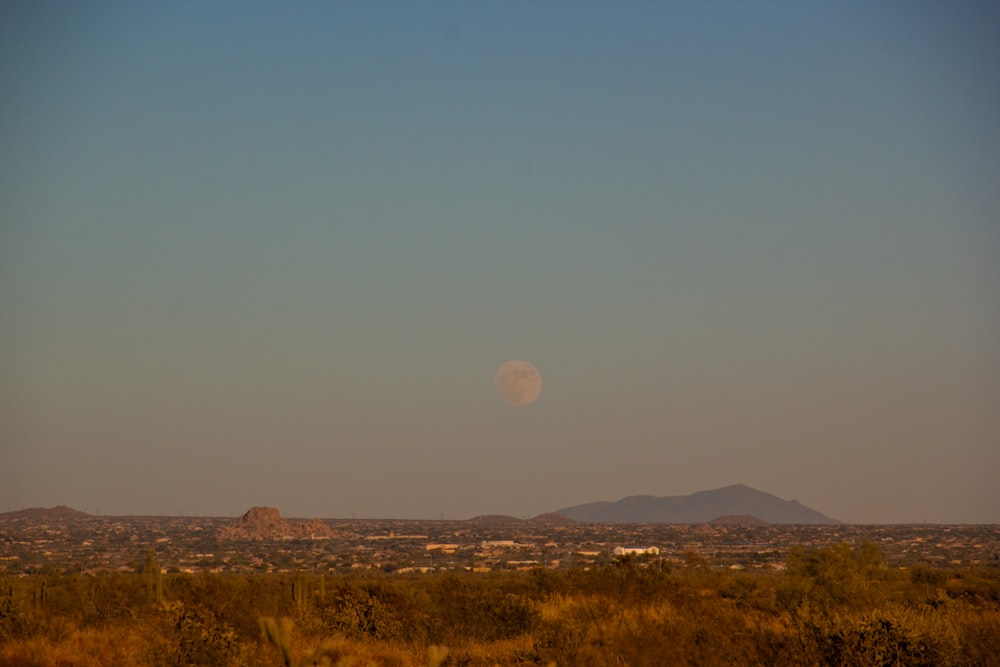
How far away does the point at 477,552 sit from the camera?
88.8 m

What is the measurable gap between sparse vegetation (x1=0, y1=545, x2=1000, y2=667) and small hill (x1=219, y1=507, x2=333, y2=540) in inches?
3454

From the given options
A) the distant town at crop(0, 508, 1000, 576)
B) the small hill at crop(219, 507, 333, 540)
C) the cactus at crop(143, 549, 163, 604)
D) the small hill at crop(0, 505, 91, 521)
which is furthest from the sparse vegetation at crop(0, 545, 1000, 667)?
the small hill at crop(0, 505, 91, 521)

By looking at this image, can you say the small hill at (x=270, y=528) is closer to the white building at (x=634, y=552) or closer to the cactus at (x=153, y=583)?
the white building at (x=634, y=552)

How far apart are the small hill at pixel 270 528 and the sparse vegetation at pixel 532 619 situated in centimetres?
8773

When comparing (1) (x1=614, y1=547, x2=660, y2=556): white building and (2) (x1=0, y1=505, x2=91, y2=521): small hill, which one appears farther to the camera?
(2) (x1=0, y1=505, x2=91, y2=521): small hill

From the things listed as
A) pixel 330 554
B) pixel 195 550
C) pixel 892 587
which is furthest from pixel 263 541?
pixel 892 587

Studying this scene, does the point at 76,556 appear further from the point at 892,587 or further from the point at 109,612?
the point at 892,587

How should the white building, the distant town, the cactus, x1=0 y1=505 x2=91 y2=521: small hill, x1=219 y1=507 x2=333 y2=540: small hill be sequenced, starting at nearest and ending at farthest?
the cactus
the white building
the distant town
x1=219 y1=507 x2=333 y2=540: small hill
x1=0 y1=505 x2=91 y2=521: small hill

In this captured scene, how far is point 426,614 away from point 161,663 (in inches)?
419

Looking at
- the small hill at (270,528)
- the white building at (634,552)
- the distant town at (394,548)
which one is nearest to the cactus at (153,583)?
the white building at (634,552)

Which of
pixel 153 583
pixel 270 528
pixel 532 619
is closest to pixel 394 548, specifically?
pixel 270 528

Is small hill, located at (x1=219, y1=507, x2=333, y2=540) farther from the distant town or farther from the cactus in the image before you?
the cactus

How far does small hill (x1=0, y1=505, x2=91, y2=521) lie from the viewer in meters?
174

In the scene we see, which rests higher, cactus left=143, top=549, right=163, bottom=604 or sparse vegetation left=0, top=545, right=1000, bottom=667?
cactus left=143, top=549, right=163, bottom=604
